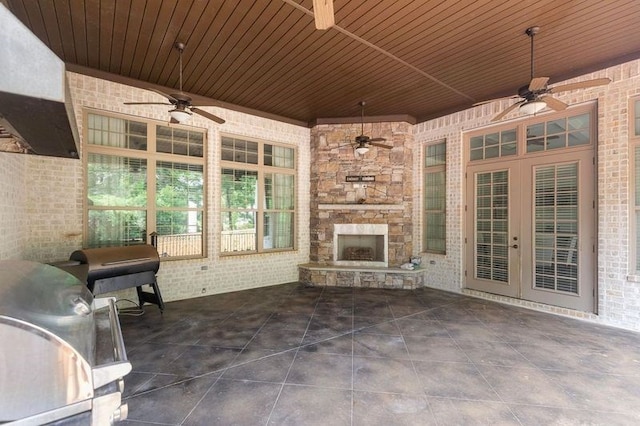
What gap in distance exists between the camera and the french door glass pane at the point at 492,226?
16.9 feet

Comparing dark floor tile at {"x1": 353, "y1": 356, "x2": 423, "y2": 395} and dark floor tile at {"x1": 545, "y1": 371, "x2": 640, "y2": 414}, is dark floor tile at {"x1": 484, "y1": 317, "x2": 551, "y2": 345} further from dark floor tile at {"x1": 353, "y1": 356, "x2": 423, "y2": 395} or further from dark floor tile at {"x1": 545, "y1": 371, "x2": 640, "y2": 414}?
dark floor tile at {"x1": 353, "y1": 356, "x2": 423, "y2": 395}

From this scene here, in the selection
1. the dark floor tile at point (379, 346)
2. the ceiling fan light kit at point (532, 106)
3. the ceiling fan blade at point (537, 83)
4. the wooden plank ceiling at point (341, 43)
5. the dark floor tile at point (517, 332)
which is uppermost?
the wooden plank ceiling at point (341, 43)

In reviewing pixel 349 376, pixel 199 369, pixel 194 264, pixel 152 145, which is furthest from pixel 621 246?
pixel 152 145

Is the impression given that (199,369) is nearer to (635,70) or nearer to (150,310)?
(150,310)

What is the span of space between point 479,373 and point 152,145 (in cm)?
560

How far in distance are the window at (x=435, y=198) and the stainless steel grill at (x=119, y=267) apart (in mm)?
5237

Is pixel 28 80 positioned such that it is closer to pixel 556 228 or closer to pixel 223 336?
pixel 223 336

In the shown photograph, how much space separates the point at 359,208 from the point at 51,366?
566cm

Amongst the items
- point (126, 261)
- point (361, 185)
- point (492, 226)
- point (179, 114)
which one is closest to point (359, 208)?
point (361, 185)

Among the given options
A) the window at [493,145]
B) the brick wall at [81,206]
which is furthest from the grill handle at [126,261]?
the window at [493,145]

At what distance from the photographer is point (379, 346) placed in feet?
10.9

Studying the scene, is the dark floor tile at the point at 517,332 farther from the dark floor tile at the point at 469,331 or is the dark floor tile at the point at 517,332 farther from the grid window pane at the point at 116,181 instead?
the grid window pane at the point at 116,181

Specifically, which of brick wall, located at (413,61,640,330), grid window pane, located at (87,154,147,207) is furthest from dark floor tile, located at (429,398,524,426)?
grid window pane, located at (87,154,147,207)

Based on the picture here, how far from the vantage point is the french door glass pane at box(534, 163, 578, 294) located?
14.5ft
